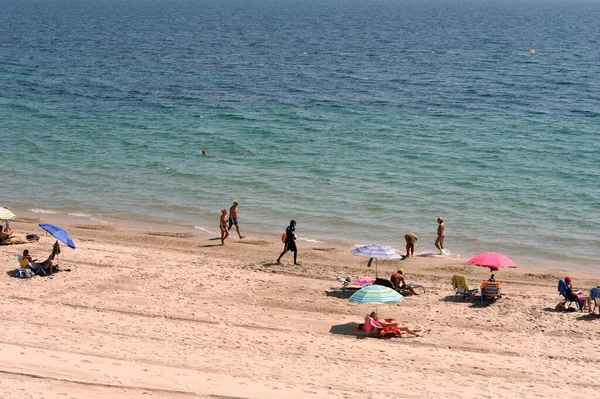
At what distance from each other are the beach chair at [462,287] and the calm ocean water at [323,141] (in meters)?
5.36

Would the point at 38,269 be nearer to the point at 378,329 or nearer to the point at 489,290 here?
the point at 378,329

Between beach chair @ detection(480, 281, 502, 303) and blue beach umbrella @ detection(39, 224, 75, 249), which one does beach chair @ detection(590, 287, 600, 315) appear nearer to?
beach chair @ detection(480, 281, 502, 303)

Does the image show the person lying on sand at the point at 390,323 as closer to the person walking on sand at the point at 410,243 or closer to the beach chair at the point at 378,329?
the beach chair at the point at 378,329

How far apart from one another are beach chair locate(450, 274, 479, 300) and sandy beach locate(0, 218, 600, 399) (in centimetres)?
26

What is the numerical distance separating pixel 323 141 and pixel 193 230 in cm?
1213

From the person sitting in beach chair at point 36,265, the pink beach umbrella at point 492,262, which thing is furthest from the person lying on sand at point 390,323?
the person sitting in beach chair at point 36,265

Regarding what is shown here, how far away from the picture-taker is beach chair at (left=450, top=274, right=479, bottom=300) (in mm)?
18531

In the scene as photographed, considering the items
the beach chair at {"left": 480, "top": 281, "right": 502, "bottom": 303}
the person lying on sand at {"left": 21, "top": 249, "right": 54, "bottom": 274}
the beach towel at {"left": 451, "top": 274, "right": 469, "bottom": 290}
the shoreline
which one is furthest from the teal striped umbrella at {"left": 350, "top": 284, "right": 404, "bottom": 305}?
the person lying on sand at {"left": 21, "top": 249, "right": 54, "bottom": 274}

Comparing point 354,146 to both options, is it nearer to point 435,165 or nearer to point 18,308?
point 435,165

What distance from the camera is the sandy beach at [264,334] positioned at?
13578mm

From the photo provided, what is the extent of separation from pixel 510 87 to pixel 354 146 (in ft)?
64.2

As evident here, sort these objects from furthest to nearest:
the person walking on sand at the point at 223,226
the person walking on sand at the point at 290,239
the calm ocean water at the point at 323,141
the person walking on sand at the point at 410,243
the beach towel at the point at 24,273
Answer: the calm ocean water at the point at 323,141
the person walking on sand at the point at 223,226
the person walking on sand at the point at 410,243
the person walking on sand at the point at 290,239
the beach towel at the point at 24,273

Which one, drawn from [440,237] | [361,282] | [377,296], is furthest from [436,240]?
[377,296]

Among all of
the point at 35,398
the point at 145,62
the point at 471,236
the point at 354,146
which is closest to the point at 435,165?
the point at 354,146
